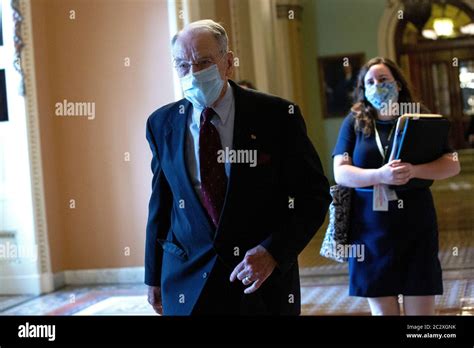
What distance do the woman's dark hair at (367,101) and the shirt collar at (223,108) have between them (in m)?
0.51

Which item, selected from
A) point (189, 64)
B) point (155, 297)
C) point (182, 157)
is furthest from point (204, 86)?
point (155, 297)

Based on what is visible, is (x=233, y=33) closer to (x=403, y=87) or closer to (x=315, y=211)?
(x=403, y=87)

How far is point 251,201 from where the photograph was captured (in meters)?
1.61

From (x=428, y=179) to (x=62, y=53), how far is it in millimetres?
1067

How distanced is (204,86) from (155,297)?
0.54 metres

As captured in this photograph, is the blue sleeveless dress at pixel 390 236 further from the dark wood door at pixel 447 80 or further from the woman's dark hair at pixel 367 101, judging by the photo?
the dark wood door at pixel 447 80

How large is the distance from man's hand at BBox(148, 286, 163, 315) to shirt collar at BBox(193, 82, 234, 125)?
1.40 ft

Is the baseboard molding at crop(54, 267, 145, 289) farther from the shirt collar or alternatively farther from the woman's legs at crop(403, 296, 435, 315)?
the woman's legs at crop(403, 296, 435, 315)

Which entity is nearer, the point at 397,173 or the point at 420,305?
the point at 397,173

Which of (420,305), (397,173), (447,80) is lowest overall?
(420,305)

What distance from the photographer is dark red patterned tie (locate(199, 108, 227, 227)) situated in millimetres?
1604

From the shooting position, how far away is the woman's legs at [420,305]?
2.02m

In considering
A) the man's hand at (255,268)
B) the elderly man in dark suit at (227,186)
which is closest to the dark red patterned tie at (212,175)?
the elderly man in dark suit at (227,186)

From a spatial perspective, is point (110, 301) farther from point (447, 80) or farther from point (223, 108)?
point (447, 80)
